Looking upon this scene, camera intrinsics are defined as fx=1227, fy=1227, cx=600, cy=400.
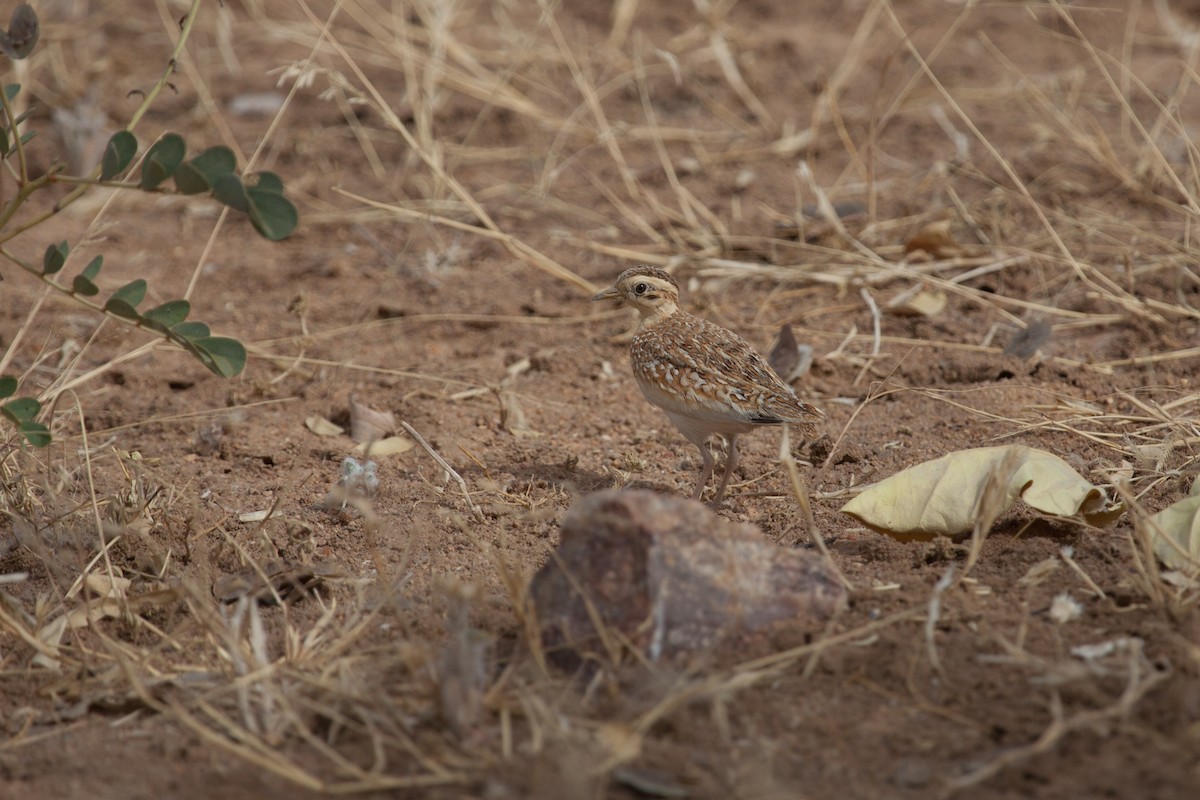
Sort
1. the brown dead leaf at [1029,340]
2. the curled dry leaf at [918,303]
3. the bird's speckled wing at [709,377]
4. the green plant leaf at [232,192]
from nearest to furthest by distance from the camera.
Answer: the green plant leaf at [232,192], the bird's speckled wing at [709,377], the brown dead leaf at [1029,340], the curled dry leaf at [918,303]

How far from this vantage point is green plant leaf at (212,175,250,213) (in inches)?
145

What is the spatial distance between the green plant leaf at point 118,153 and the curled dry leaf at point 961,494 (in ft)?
8.69

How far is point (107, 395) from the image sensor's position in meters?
6.30

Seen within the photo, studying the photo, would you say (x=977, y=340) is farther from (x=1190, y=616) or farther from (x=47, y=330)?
(x=47, y=330)

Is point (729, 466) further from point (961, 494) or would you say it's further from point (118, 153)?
point (118, 153)

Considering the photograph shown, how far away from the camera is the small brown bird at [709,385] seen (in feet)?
16.7

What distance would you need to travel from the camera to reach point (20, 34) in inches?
→ 155

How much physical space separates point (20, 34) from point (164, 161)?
0.70 metres

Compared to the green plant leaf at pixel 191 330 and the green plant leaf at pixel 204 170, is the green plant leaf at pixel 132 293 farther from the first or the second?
the green plant leaf at pixel 204 170

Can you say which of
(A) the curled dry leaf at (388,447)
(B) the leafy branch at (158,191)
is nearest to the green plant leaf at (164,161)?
(B) the leafy branch at (158,191)

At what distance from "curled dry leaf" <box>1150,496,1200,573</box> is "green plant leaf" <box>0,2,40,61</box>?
3.82 meters

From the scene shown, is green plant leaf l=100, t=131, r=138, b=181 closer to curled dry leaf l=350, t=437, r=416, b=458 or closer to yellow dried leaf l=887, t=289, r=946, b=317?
curled dry leaf l=350, t=437, r=416, b=458

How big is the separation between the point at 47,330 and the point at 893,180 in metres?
5.43

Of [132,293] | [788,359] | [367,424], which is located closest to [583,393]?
[788,359]
